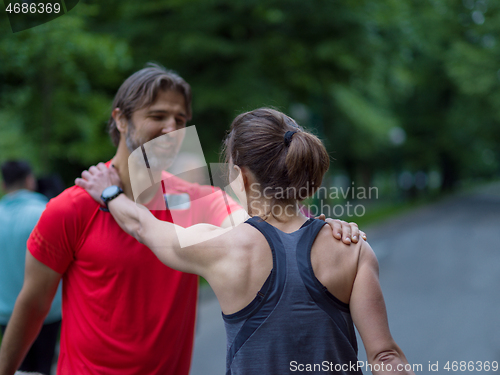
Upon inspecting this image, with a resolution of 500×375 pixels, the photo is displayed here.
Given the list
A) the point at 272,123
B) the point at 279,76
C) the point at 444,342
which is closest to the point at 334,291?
the point at 272,123

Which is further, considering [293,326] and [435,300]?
[435,300]

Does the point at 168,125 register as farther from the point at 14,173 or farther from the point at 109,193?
the point at 14,173

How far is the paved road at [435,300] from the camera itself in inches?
207

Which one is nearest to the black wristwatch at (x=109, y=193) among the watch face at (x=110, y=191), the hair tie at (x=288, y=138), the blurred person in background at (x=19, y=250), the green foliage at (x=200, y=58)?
the watch face at (x=110, y=191)

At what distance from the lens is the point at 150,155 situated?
2039mm

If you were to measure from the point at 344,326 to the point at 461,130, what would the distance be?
3104cm

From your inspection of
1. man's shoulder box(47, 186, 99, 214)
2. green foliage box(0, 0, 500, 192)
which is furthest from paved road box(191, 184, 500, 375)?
green foliage box(0, 0, 500, 192)

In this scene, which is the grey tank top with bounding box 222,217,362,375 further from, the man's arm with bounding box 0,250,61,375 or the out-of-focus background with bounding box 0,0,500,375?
the out-of-focus background with bounding box 0,0,500,375

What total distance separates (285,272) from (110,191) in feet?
2.74

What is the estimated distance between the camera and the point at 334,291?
1386 mm

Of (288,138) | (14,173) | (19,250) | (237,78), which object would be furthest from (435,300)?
(288,138)

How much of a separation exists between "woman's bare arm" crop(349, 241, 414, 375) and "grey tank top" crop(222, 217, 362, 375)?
0.17ft

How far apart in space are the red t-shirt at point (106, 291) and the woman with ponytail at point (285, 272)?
0.37 meters

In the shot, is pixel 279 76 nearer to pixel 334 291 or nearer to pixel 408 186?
pixel 334 291
